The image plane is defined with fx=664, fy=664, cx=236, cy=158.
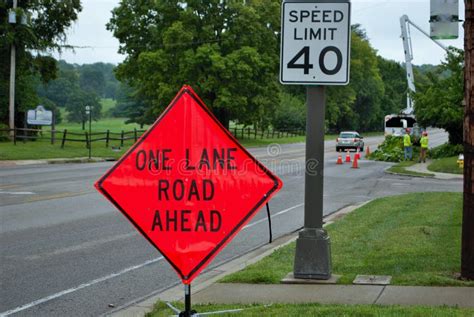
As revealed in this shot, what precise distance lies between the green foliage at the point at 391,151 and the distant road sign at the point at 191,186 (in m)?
34.6

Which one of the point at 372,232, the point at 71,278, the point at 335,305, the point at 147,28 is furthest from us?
the point at 147,28

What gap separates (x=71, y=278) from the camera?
8062mm

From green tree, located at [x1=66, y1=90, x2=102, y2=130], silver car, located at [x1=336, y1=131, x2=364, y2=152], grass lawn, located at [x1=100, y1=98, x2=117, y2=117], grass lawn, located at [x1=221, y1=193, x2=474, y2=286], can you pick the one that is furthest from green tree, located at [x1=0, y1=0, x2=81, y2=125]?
grass lawn, located at [x1=100, y1=98, x2=117, y2=117]

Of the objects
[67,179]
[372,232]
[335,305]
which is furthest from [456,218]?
[67,179]

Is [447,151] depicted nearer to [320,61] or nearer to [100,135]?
[320,61]

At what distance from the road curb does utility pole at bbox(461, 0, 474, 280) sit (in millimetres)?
2796

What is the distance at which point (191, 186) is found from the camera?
558 cm

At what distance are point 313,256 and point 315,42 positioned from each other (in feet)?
8.00

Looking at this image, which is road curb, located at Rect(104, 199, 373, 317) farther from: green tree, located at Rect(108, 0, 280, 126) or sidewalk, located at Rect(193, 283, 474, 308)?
green tree, located at Rect(108, 0, 280, 126)

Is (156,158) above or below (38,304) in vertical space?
above

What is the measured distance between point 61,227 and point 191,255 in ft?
22.6

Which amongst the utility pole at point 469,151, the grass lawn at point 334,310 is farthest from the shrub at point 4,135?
the utility pole at point 469,151

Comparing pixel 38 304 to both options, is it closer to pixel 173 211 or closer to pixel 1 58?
pixel 173 211

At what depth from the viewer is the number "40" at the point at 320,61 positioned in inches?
296
